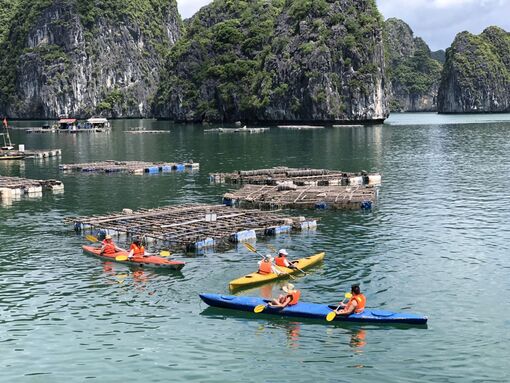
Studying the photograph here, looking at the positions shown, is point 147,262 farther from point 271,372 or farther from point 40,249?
point 271,372

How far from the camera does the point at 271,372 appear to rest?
86.2 feet

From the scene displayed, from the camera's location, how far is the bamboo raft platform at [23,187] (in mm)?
66750

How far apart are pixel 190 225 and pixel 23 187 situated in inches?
1086

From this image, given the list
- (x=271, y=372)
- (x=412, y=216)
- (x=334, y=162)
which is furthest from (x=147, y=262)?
(x=334, y=162)

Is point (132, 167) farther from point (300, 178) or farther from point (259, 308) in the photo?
point (259, 308)

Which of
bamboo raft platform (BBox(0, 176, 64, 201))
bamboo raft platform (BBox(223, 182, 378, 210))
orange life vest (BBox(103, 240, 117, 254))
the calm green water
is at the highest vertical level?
bamboo raft platform (BBox(0, 176, 64, 201))

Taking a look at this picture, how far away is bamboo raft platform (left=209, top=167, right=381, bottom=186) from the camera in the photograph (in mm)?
72375

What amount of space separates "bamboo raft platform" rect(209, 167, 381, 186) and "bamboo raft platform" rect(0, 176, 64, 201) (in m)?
17.0

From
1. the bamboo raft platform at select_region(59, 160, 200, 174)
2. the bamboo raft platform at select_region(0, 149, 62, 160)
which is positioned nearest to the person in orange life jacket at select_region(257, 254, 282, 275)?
the bamboo raft platform at select_region(59, 160, 200, 174)

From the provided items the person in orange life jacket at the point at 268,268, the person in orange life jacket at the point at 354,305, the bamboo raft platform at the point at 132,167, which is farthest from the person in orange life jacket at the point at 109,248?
the bamboo raft platform at the point at 132,167

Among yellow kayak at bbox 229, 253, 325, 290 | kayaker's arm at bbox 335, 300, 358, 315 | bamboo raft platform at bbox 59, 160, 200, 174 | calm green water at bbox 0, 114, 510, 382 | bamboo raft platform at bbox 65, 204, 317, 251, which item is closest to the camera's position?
calm green water at bbox 0, 114, 510, 382

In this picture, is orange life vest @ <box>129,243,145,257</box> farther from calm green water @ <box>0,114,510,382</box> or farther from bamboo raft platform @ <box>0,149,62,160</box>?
bamboo raft platform @ <box>0,149,62,160</box>

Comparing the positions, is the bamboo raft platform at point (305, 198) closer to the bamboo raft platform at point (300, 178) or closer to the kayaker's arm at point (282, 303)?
the bamboo raft platform at point (300, 178)

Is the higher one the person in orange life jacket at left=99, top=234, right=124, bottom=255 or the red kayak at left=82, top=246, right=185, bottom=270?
the person in orange life jacket at left=99, top=234, right=124, bottom=255
